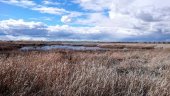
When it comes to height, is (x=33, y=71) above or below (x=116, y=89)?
above

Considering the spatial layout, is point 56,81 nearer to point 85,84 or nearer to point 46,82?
point 46,82

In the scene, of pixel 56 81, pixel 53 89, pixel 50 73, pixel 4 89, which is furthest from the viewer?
pixel 50 73

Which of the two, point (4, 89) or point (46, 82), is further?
point (46, 82)

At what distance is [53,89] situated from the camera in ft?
20.6

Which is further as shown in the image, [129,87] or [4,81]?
[129,87]

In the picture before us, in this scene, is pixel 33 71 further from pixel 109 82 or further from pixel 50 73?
pixel 109 82

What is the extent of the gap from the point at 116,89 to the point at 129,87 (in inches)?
12.8

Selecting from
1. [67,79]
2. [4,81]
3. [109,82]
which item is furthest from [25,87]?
→ [109,82]

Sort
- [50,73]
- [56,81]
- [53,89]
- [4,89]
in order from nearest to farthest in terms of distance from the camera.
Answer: [4,89], [53,89], [56,81], [50,73]

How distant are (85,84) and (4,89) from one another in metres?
1.91

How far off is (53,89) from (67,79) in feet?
3.08

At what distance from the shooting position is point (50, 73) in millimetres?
7219

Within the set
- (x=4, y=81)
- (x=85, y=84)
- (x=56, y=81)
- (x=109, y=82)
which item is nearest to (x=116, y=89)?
(x=109, y=82)

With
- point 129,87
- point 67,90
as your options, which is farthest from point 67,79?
point 129,87
